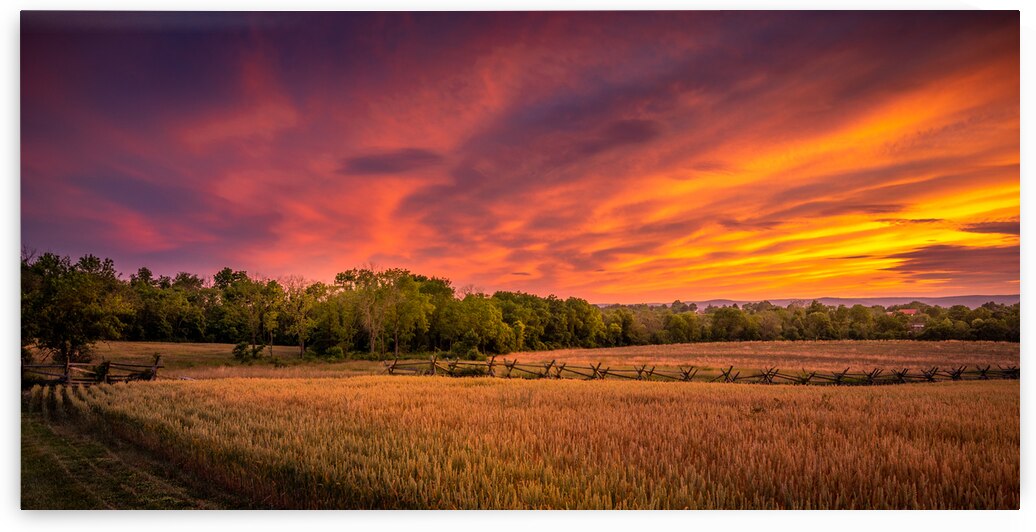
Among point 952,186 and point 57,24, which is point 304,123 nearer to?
point 57,24

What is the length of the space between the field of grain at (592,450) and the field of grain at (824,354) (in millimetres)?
686

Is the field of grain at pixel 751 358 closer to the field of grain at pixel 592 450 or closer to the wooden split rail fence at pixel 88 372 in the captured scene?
the wooden split rail fence at pixel 88 372

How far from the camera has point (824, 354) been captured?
49.3 feet

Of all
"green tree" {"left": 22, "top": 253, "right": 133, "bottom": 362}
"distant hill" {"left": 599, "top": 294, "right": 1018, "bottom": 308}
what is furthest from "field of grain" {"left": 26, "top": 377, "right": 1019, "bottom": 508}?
"distant hill" {"left": 599, "top": 294, "right": 1018, "bottom": 308}

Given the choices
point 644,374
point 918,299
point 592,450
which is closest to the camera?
point 592,450

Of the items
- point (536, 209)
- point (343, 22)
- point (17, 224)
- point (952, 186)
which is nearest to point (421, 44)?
point (343, 22)

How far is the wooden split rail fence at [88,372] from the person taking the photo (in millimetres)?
7281

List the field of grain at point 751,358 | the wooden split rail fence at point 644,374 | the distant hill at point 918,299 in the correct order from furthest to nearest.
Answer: the wooden split rail fence at point 644,374 < the field of grain at point 751,358 < the distant hill at point 918,299

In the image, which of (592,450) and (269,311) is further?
(269,311)

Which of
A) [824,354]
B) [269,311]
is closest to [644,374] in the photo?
[824,354]

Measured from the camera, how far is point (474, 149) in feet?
26.8

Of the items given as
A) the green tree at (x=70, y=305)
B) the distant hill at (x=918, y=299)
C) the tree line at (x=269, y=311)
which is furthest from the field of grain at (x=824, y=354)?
the green tree at (x=70, y=305)

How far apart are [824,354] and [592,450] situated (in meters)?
12.8

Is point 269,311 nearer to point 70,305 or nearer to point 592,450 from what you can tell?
Result: point 70,305
